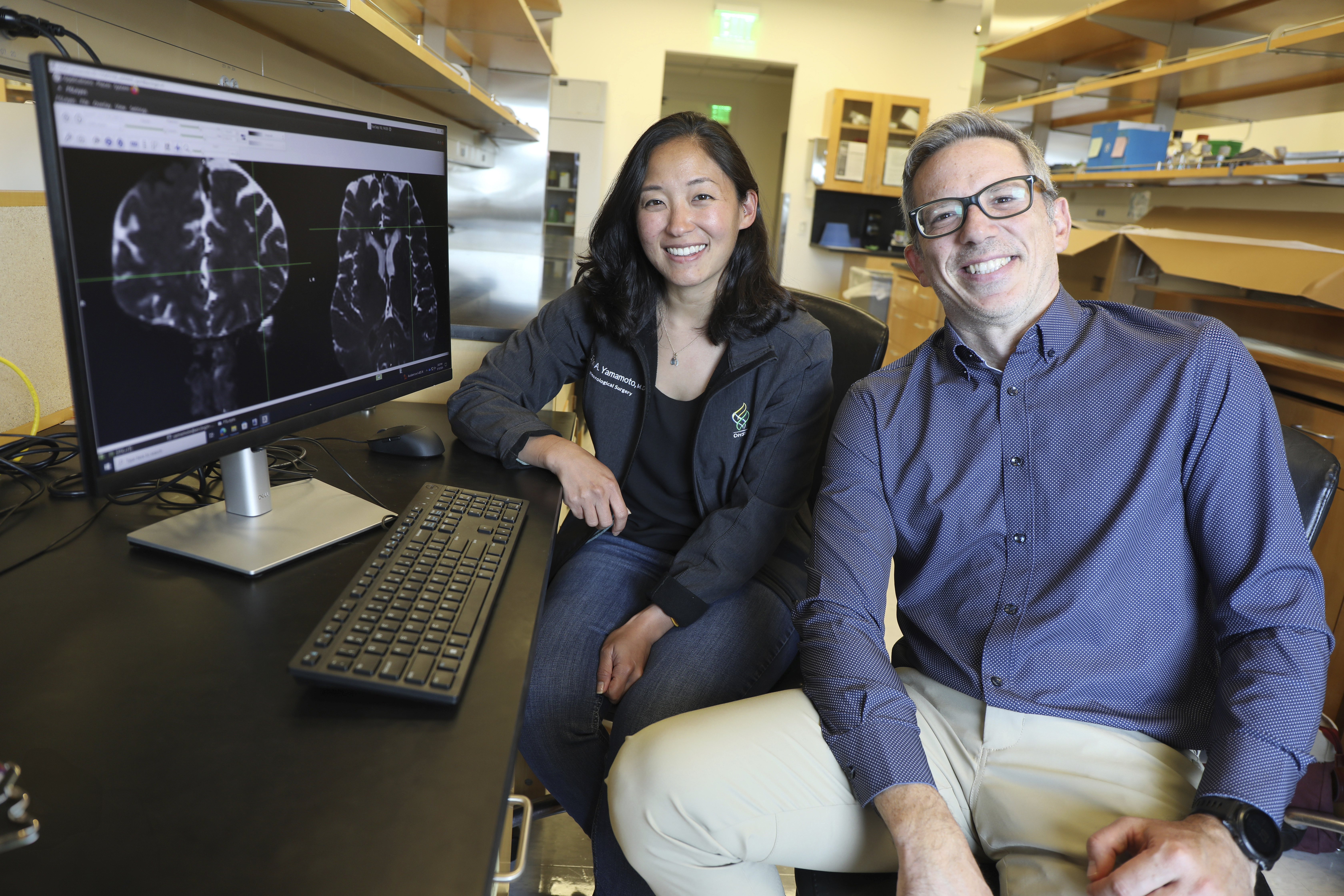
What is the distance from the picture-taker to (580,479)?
4.29 feet

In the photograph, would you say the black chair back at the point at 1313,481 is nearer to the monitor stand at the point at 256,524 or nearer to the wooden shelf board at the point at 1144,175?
the monitor stand at the point at 256,524

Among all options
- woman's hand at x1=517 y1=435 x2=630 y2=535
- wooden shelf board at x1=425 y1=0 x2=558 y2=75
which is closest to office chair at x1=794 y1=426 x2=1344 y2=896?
woman's hand at x1=517 y1=435 x2=630 y2=535

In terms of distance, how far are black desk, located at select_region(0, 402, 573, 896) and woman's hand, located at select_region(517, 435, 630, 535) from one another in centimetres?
38

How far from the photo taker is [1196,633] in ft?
3.45

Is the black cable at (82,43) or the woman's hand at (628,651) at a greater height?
the black cable at (82,43)

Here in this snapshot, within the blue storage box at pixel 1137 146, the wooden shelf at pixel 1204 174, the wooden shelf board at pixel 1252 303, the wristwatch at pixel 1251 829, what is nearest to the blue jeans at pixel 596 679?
the wristwatch at pixel 1251 829

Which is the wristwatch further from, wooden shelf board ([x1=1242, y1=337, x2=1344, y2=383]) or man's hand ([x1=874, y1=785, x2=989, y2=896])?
wooden shelf board ([x1=1242, y1=337, x2=1344, y2=383])

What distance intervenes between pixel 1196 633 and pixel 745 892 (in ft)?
2.13

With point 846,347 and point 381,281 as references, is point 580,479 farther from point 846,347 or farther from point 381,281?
point 846,347

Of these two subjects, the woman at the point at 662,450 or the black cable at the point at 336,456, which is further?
the woman at the point at 662,450

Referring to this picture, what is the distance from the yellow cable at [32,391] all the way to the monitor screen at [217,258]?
48 centimetres

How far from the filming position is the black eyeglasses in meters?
1.22

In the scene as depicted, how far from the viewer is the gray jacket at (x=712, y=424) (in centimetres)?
138

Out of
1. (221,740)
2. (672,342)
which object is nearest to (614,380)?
(672,342)
